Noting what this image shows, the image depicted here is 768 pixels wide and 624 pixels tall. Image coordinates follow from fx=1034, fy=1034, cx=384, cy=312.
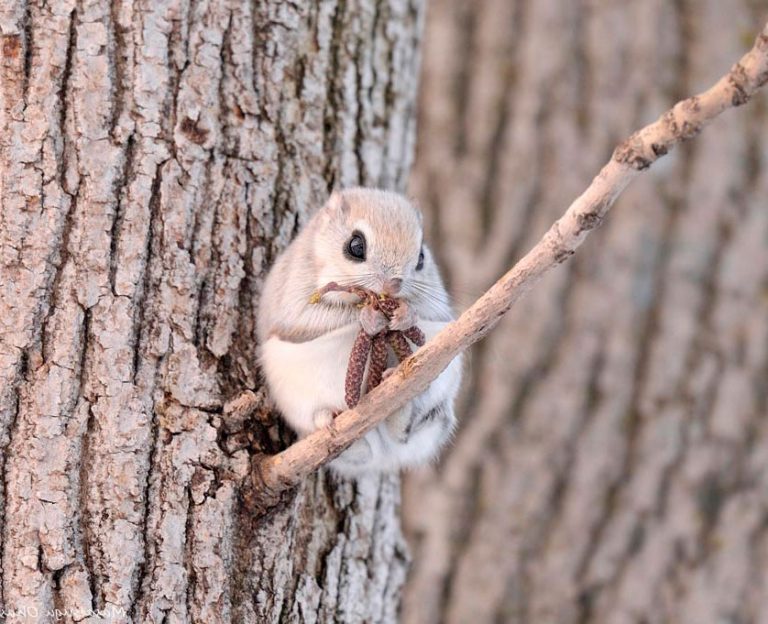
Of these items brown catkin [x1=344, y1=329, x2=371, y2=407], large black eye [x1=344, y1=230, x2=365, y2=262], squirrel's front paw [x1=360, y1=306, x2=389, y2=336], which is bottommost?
brown catkin [x1=344, y1=329, x2=371, y2=407]

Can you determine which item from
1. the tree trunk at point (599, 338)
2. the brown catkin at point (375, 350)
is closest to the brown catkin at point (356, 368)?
the brown catkin at point (375, 350)

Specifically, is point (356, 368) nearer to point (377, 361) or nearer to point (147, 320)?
point (377, 361)

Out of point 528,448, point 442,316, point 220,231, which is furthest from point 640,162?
point 528,448

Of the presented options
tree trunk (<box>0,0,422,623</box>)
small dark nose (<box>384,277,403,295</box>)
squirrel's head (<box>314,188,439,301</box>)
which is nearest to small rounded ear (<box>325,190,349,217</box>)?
squirrel's head (<box>314,188,439,301</box>)

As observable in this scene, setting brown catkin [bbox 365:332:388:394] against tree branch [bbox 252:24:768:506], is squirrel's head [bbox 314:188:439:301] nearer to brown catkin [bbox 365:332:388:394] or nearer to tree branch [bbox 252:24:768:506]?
brown catkin [bbox 365:332:388:394]

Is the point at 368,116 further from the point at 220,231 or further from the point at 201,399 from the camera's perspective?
the point at 201,399

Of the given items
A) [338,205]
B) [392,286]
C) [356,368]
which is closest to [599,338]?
[338,205]
